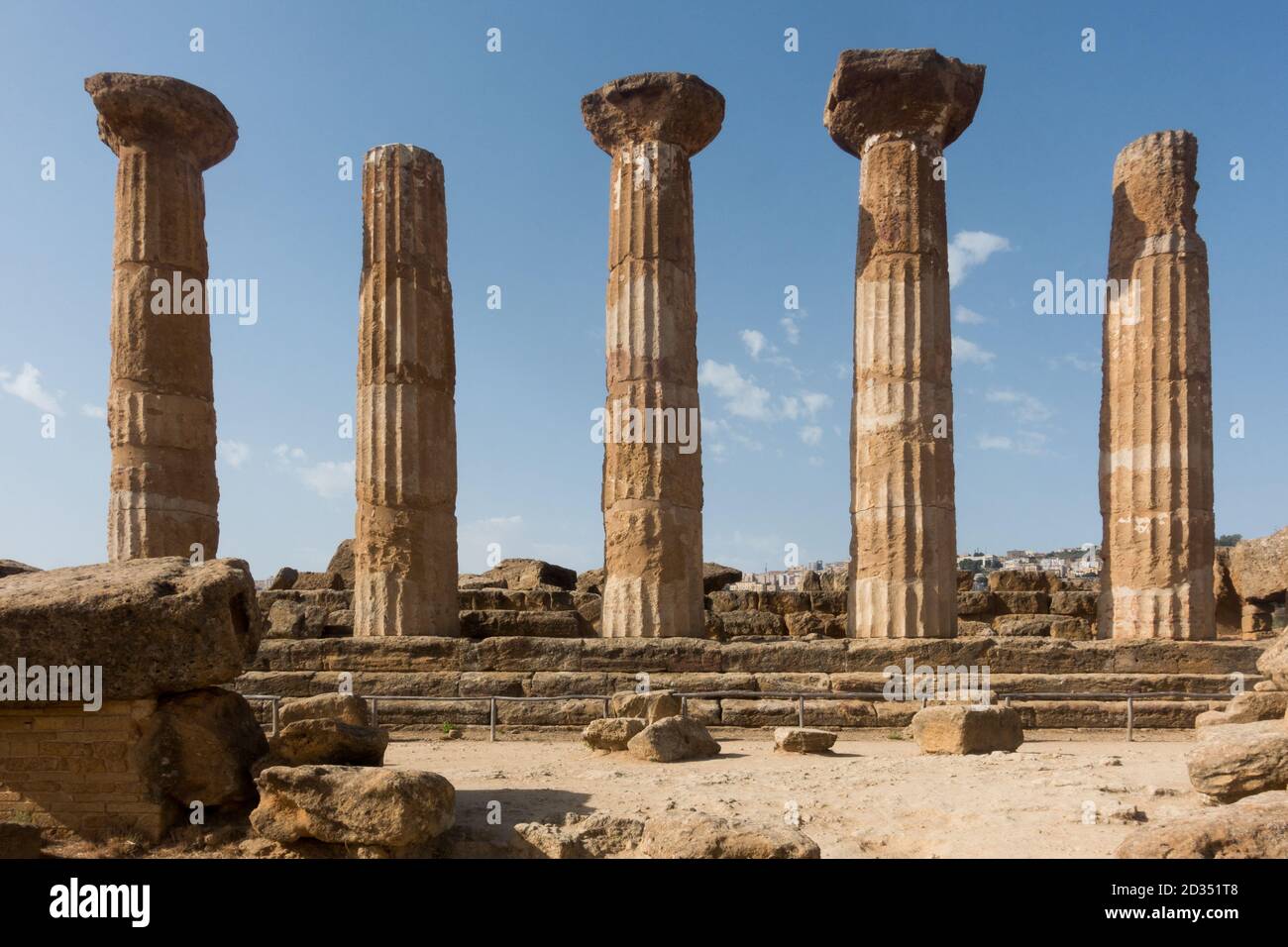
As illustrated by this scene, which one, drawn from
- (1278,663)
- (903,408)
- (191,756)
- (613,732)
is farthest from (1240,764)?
(903,408)

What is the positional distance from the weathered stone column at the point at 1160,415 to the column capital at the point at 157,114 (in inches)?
575

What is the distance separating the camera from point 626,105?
15.0 m

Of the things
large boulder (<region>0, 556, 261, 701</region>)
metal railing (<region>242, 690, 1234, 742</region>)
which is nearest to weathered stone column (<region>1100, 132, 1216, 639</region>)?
metal railing (<region>242, 690, 1234, 742</region>)

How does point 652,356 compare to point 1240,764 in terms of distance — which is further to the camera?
point 652,356

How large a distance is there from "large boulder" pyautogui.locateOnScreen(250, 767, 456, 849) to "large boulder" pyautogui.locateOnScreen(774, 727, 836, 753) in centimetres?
490

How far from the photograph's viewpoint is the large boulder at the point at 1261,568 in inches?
818

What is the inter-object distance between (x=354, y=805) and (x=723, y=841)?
7.55 feet

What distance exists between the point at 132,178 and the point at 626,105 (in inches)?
323

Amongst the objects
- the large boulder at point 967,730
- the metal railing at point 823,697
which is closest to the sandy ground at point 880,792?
the large boulder at point 967,730

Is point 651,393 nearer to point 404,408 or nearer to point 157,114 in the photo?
point 404,408

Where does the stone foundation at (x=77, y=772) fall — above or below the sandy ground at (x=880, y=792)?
above

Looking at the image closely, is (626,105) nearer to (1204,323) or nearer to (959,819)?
(1204,323)

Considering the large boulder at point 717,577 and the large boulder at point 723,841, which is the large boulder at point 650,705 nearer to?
the large boulder at point 723,841

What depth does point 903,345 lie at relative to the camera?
47.7 feet
